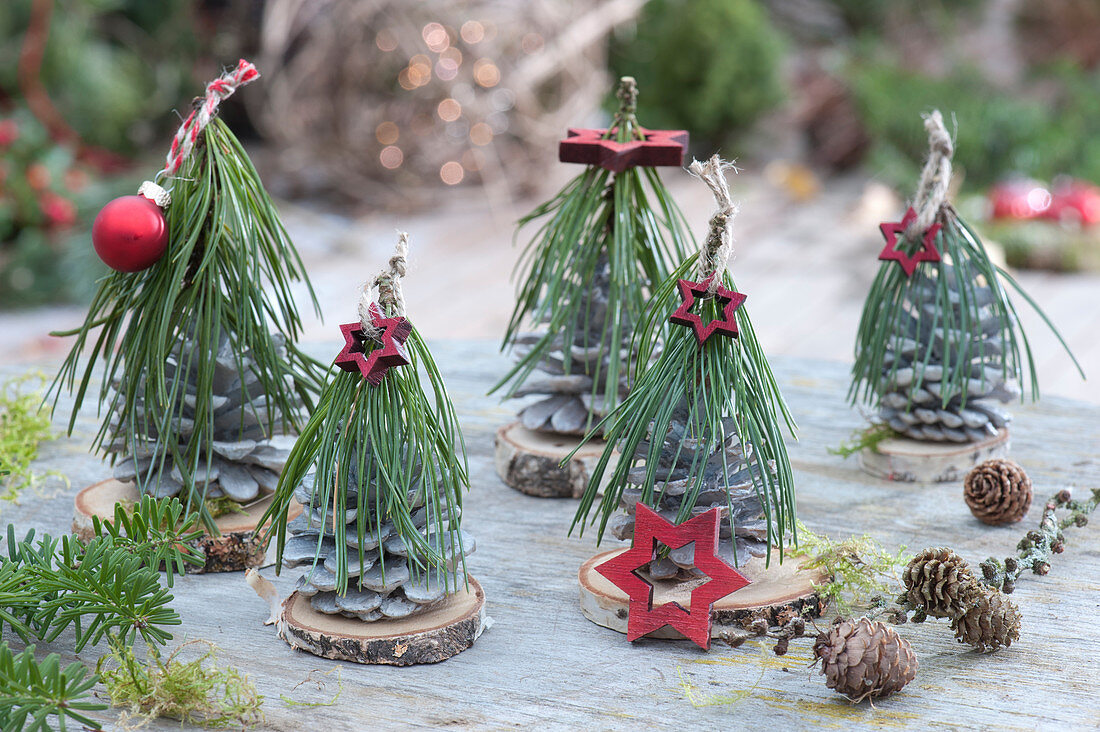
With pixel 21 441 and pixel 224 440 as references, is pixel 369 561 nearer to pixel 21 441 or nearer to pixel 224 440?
pixel 224 440

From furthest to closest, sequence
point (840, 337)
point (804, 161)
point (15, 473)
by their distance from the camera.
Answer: point (804, 161) < point (840, 337) < point (15, 473)

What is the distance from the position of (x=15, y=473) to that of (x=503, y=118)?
2.03m

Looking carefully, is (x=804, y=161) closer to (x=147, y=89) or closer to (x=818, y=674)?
(x=147, y=89)

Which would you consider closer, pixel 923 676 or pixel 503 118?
pixel 923 676

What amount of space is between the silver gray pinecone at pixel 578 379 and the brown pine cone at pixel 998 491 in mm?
339

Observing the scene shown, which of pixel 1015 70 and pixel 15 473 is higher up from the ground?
pixel 1015 70

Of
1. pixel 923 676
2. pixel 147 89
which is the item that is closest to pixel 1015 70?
pixel 147 89

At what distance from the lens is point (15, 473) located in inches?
42.5

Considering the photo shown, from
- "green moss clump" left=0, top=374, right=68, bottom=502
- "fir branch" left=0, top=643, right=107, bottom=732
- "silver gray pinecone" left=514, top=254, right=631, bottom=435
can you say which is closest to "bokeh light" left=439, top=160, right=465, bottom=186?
"green moss clump" left=0, top=374, right=68, bottom=502

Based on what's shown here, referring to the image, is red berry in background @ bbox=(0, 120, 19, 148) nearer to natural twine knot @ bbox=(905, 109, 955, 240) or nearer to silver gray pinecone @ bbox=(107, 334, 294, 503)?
silver gray pinecone @ bbox=(107, 334, 294, 503)

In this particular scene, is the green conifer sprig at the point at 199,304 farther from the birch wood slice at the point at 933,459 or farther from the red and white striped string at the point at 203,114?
the birch wood slice at the point at 933,459

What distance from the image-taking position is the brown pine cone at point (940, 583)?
0.79m

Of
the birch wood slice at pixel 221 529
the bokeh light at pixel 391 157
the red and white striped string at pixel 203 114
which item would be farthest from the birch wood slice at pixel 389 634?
the bokeh light at pixel 391 157

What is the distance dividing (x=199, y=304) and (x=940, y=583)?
622mm
